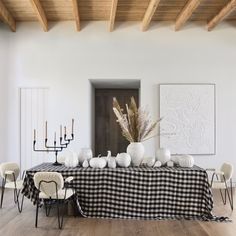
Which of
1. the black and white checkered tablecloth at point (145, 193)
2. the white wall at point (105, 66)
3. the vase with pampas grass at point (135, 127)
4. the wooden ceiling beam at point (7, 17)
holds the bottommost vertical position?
the black and white checkered tablecloth at point (145, 193)

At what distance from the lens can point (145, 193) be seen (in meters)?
4.57

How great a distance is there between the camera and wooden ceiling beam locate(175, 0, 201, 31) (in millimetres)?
6284

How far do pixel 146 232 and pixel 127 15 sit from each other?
15.1 feet

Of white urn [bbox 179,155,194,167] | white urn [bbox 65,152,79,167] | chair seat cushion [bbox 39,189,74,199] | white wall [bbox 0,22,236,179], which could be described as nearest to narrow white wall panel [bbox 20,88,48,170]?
white wall [bbox 0,22,236,179]

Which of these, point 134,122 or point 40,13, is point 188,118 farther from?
point 40,13

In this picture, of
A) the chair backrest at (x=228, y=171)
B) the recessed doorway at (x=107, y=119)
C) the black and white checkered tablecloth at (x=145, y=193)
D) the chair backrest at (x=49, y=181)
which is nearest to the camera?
the chair backrest at (x=49, y=181)

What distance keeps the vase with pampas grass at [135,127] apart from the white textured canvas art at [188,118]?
2.53 metres

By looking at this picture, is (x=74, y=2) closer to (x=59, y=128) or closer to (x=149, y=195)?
(x=59, y=128)

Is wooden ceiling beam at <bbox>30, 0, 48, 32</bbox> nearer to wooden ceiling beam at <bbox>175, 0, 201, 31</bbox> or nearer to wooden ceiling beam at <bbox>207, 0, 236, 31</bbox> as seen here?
wooden ceiling beam at <bbox>175, 0, 201, 31</bbox>

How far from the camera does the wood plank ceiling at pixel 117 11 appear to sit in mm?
6562

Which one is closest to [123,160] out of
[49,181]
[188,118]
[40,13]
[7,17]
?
[49,181]

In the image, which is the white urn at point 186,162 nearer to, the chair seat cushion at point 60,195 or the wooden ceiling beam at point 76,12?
the chair seat cushion at point 60,195

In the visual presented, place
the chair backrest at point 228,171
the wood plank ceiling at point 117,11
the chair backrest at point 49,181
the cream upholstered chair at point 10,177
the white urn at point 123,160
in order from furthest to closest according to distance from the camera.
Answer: the wood plank ceiling at point 117,11, the chair backrest at point 228,171, the cream upholstered chair at point 10,177, the white urn at point 123,160, the chair backrest at point 49,181

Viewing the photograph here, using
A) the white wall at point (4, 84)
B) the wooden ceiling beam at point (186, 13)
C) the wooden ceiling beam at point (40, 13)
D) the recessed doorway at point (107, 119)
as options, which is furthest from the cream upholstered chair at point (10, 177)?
the wooden ceiling beam at point (186, 13)
